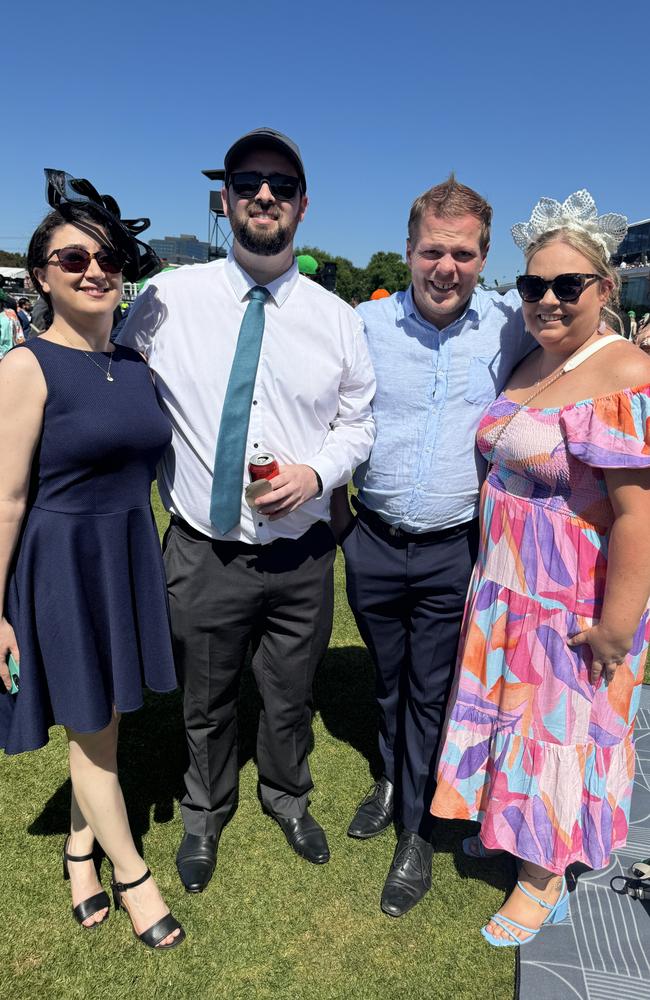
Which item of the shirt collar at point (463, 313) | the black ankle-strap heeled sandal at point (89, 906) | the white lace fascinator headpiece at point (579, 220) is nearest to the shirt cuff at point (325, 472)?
the shirt collar at point (463, 313)

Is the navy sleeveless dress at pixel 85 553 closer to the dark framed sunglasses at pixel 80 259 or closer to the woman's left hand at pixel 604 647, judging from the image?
the dark framed sunglasses at pixel 80 259

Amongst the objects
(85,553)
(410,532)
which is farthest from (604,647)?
(85,553)

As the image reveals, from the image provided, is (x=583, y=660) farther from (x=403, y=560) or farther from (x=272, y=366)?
(x=272, y=366)

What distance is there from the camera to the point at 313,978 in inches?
85.4

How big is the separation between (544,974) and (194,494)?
1995 millimetres

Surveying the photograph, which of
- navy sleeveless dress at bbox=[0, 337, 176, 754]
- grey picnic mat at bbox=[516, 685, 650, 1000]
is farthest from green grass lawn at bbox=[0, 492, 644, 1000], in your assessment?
navy sleeveless dress at bbox=[0, 337, 176, 754]

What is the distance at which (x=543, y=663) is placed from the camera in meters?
2.13

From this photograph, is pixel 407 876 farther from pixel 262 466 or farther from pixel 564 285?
pixel 564 285

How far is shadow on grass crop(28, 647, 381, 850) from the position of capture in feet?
9.45

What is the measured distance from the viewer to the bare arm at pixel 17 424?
1.78m

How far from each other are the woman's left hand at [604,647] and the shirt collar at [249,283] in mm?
1505

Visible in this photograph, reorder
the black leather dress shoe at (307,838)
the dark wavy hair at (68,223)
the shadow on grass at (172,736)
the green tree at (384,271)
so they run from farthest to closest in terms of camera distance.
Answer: the green tree at (384,271) → the shadow on grass at (172,736) → the black leather dress shoe at (307,838) → the dark wavy hair at (68,223)

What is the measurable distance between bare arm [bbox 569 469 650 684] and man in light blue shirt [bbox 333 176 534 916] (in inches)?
23.3

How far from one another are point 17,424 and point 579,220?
1825 millimetres
